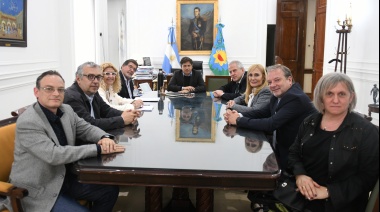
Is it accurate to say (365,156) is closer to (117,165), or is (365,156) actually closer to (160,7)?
(117,165)

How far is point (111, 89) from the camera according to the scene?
369cm

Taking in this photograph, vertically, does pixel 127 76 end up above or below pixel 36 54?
below

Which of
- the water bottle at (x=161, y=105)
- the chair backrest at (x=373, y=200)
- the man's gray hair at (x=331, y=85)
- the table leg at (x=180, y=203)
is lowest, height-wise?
the table leg at (x=180, y=203)

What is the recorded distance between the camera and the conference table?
59.2 inches

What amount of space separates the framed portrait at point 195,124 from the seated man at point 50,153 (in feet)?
1.58

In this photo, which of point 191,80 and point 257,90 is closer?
point 257,90

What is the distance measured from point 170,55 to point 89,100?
5.31 m

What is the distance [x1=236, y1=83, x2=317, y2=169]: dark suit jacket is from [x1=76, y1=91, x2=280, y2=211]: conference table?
0.08 metres

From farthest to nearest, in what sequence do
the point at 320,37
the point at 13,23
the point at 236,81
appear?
the point at 320,37 < the point at 236,81 < the point at 13,23

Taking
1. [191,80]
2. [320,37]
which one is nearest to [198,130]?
[191,80]

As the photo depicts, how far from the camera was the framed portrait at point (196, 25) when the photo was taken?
789cm

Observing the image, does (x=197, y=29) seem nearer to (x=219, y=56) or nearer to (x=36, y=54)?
(x=219, y=56)

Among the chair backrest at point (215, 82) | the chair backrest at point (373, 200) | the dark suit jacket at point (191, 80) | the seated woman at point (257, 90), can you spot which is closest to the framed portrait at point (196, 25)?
the chair backrest at point (215, 82)

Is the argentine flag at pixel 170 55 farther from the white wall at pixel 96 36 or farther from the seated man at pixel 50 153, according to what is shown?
the seated man at pixel 50 153
